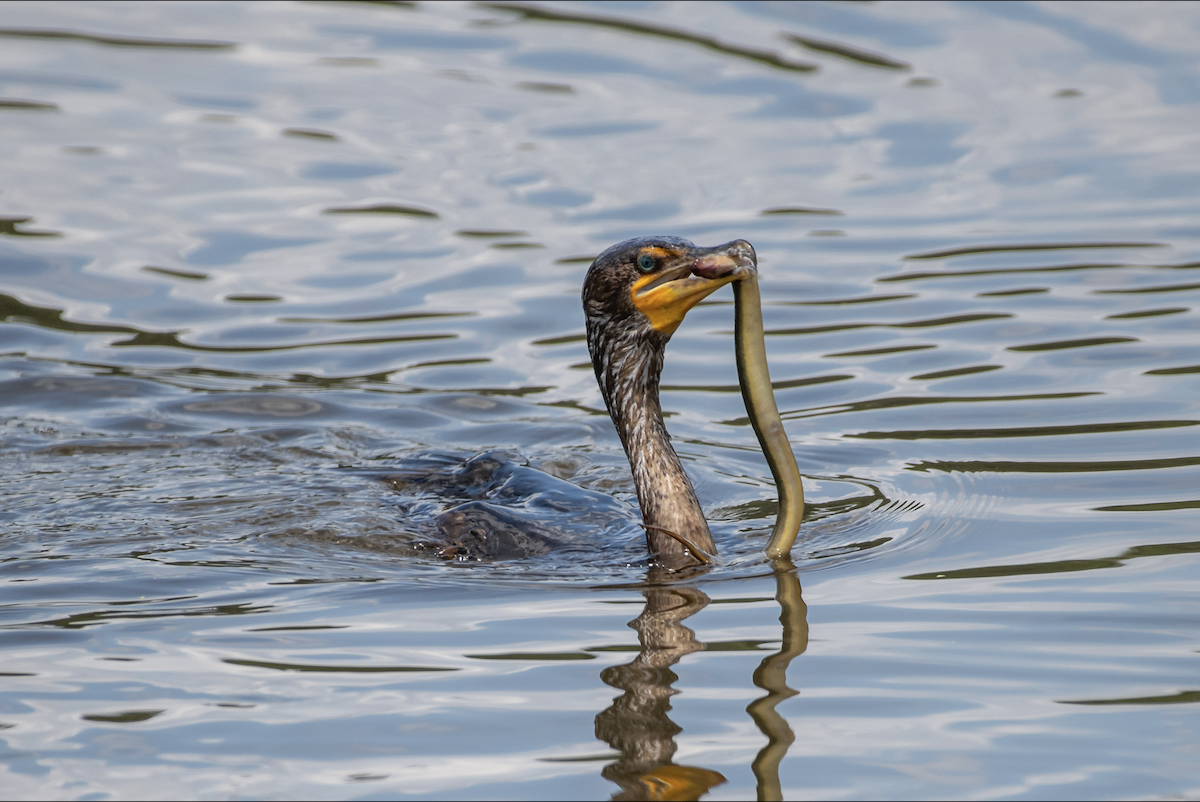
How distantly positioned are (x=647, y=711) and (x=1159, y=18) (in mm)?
13800

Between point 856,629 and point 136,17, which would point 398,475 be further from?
point 136,17

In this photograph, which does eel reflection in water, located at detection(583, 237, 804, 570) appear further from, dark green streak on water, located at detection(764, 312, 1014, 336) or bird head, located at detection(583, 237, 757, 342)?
dark green streak on water, located at detection(764, 312, 1014, 336)

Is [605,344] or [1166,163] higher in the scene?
[1166,163]

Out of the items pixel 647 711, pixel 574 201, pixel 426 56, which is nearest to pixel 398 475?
pixel 647 711

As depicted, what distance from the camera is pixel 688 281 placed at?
552cm

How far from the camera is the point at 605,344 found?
19.8 feet

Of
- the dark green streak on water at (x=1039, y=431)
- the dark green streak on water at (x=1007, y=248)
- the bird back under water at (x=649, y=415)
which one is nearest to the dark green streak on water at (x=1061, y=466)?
the dark green streak on water at (x=1039, y=431)

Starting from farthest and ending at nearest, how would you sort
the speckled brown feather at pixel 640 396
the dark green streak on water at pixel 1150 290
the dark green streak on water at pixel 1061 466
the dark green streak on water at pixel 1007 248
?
the dark green streak on water at pixel 1007 248 < the dark green streak on water at pixel 1150 290 < the dark green streak on water at pixel 1061 466 < the speckled brown feather at pixel 640 396

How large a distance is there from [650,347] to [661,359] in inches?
4.1

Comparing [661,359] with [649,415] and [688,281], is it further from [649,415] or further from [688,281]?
[688,281]

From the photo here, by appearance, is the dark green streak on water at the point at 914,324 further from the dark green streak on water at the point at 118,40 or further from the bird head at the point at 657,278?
the dark green streak on water at the point at 118,40

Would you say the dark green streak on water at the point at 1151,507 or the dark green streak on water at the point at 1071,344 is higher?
the dark green streak on water at the point at 1071,344

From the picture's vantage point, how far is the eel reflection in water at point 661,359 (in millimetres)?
5469

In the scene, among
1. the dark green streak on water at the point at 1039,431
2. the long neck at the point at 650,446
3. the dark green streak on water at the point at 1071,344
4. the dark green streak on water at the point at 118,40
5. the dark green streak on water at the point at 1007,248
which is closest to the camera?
the long neck at the point at 650,446
